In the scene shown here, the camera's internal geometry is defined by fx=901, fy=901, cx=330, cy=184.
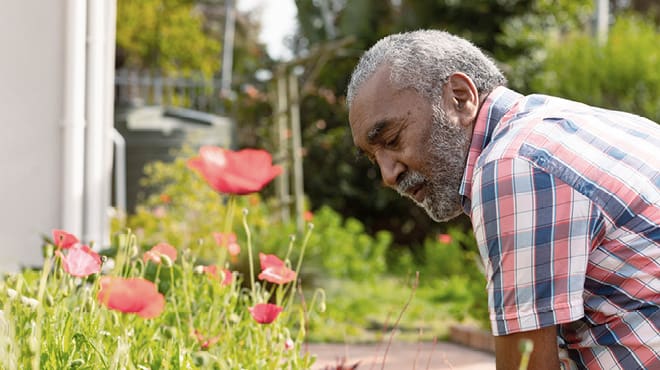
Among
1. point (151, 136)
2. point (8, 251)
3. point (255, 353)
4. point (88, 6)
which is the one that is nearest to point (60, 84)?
point (88, 6)

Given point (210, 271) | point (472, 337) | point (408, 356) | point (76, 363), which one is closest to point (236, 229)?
point (472, 337)

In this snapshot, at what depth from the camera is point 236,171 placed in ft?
5.93

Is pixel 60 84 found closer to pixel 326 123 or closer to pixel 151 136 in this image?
pixel 151 136

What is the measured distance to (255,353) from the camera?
2039mm

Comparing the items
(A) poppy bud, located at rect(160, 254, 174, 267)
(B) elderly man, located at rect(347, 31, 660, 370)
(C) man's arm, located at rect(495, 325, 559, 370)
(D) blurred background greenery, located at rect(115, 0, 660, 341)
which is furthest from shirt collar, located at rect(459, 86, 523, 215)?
(D) blurred background greenery, located at rect(115, 0, 660, 341)

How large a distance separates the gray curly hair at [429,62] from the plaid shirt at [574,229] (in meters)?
0.15

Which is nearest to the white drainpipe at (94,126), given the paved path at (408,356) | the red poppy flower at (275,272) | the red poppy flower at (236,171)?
the paved path at (408,356)

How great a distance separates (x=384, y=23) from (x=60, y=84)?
681 cm

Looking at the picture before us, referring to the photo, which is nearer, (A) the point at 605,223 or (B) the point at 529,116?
(A) the point at 605,223

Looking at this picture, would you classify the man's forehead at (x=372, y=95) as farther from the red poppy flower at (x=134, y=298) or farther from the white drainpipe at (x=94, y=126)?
the white drainpipe at (x=94, y=126)

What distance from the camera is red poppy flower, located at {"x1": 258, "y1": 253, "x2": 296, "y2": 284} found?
197 cm

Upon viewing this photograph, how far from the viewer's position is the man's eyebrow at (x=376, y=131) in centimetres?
181

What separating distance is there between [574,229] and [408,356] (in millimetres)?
2866

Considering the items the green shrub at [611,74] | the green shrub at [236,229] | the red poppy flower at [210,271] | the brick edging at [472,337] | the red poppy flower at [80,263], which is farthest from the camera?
the green shrub at [611,74]
